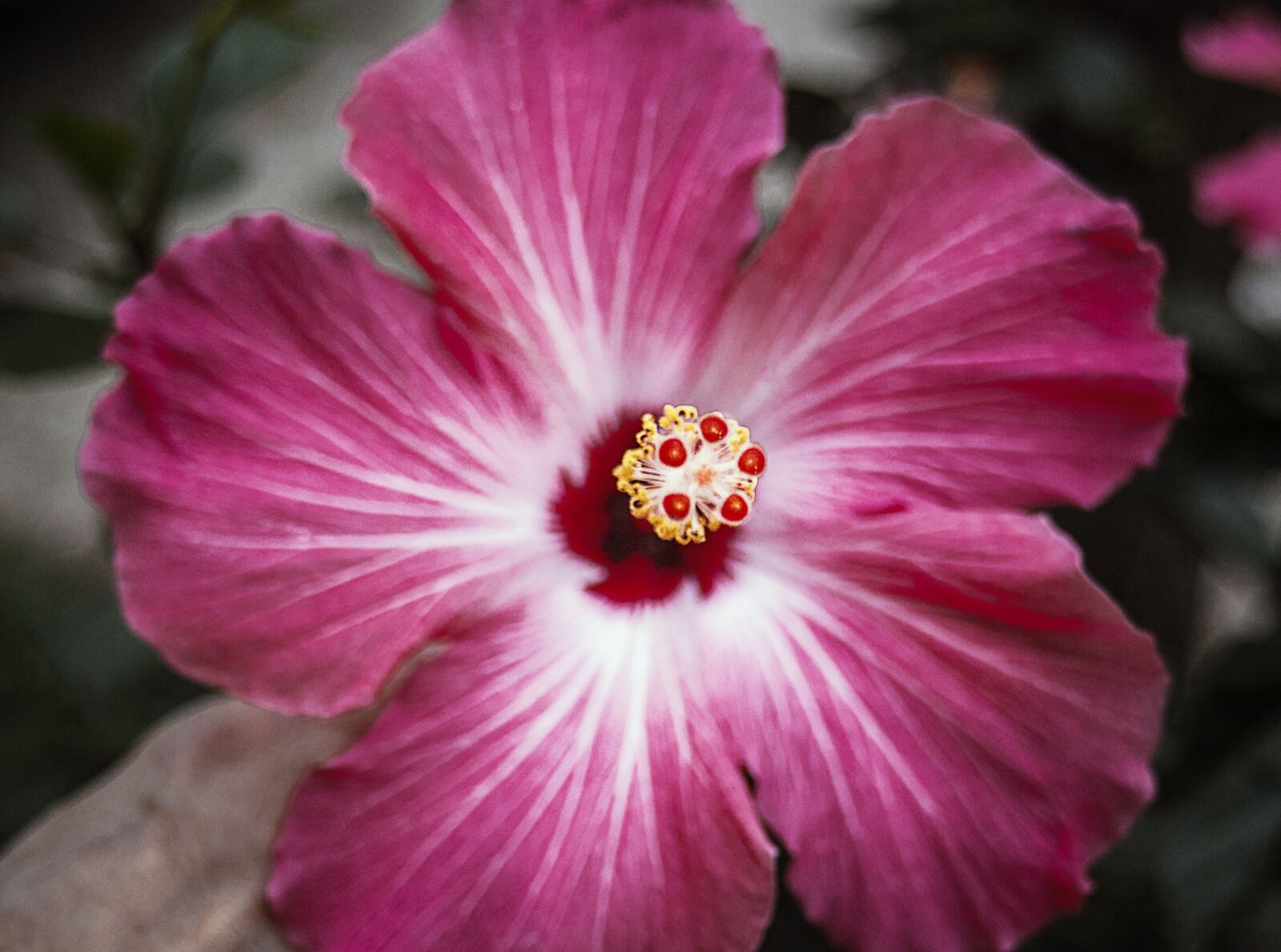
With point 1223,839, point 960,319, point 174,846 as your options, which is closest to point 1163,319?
point 1223,839

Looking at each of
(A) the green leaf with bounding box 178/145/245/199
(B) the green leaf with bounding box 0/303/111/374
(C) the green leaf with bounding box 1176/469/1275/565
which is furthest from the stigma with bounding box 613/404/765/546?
(C) the green leaf with bounding box 1176/469/1275/565

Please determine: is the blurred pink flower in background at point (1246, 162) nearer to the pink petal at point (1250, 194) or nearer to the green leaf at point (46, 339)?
the pink petal at point (1250, 194)

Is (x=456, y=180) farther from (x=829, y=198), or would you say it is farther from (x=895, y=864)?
(x=895, y=864)

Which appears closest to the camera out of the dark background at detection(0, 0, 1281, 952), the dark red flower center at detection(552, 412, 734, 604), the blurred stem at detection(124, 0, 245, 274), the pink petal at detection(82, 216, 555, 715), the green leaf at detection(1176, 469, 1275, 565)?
the pink petal at detection(82, 216, 555, 715)

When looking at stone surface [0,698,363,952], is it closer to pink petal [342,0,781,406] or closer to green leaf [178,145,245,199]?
pink petal [342,0,781,406]

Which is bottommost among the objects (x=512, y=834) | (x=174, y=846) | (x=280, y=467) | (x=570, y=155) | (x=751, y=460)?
→ (x=174, y=846)

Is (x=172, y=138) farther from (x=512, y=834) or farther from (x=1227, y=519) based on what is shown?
(x=1227, y=519)
